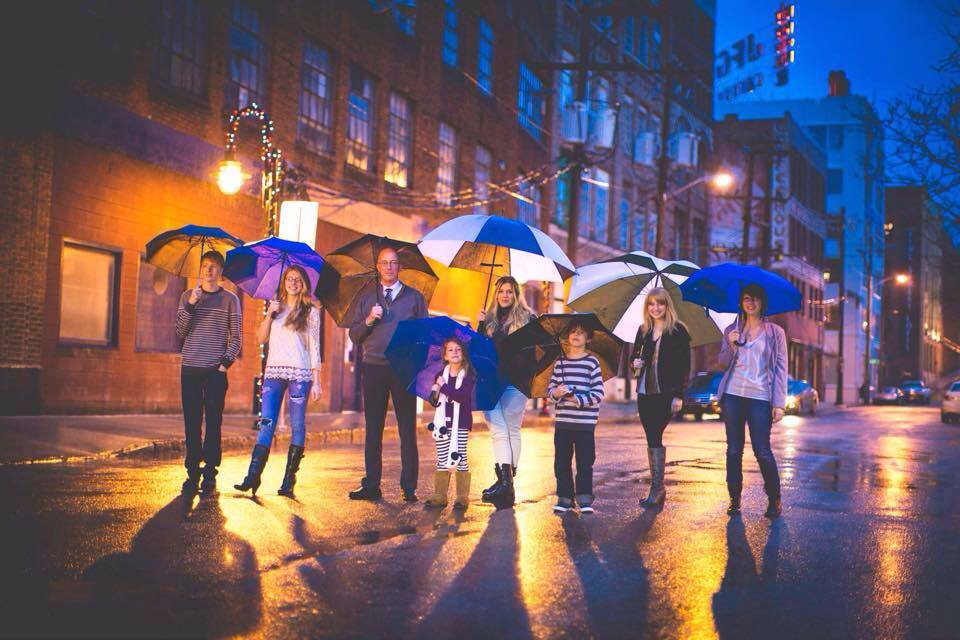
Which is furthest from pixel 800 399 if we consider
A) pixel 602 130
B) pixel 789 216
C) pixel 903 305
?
pixel 903 305

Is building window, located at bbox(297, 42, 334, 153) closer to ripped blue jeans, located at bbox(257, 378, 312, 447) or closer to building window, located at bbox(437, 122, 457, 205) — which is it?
building window, located at bbox(437, 122, 457, 205)

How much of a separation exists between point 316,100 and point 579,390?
17.5 m

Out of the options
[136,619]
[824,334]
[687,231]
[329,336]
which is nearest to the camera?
[136,619]

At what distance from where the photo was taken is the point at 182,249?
11.1 meters

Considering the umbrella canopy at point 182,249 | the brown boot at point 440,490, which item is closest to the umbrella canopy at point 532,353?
the brown boot at point 440,490

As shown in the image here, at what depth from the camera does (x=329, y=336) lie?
87.1 ft

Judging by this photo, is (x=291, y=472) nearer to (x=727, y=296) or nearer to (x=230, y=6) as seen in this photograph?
(x=727, y=296)

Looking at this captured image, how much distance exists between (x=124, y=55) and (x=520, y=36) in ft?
61.2

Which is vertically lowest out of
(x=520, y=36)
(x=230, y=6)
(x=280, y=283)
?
(x=280, y=283)

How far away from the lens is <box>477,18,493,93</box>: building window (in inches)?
1313

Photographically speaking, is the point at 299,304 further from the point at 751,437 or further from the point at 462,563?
the point at 751,437

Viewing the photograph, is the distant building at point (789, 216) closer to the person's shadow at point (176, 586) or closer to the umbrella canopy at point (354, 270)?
the umbrella canopy at point (354, 270)

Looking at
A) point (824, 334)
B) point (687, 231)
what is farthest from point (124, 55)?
point (824, 334)

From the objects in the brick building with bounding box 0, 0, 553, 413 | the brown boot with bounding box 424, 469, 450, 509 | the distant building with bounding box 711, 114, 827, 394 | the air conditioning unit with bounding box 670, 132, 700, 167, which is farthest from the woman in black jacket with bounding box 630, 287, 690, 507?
the distant building with bounding box 711, 114, 827, 394
